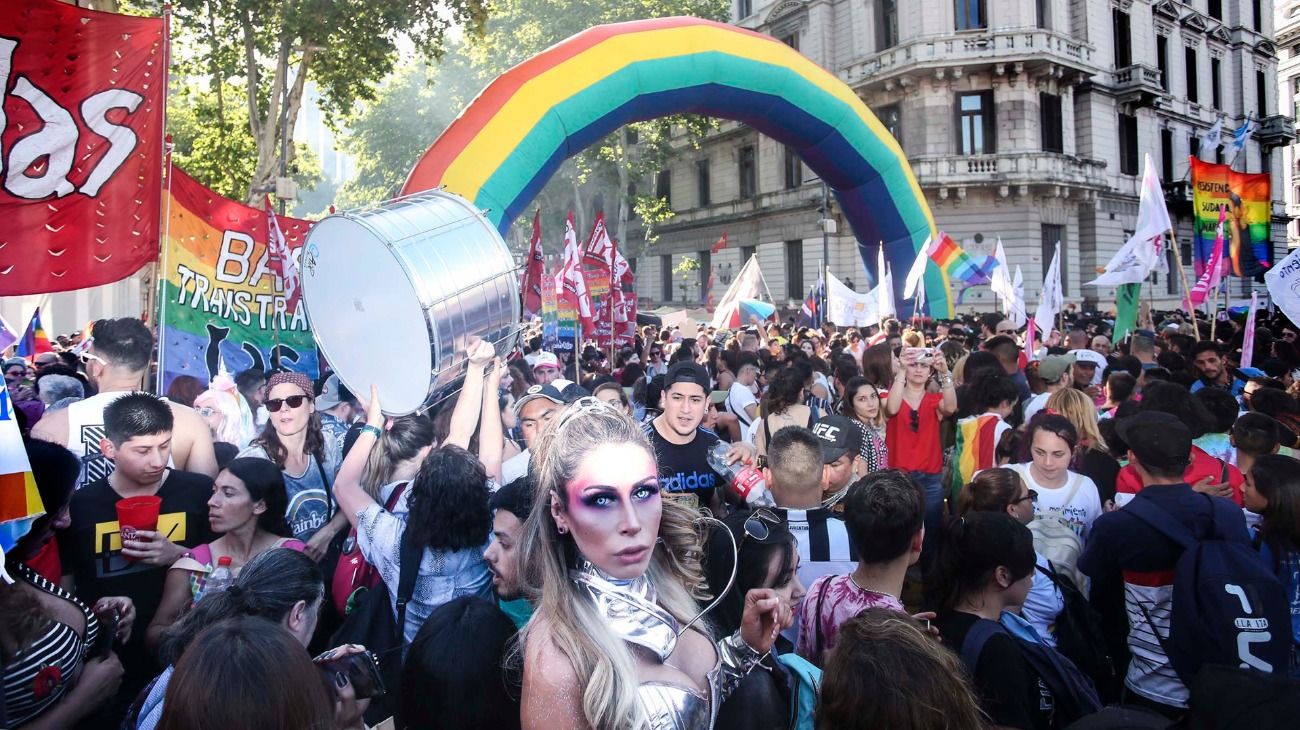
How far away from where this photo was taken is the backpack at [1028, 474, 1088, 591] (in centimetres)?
349

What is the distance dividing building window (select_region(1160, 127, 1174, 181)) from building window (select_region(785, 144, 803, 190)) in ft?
49.8

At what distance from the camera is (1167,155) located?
3572cm

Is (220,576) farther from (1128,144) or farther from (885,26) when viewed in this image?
(1128,144)

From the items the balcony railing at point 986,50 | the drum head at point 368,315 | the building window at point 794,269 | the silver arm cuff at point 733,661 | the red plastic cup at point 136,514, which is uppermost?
the balcony railing at point 986,50

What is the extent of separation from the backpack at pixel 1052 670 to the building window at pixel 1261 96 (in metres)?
49.6

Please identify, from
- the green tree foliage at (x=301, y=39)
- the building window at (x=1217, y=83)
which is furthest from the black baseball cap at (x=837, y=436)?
the building window at (x=1217, y=83)

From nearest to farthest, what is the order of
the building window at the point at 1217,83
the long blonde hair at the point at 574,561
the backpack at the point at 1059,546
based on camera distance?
the long blonde hair at the point at 574,561, the backpack at the point at 1059,546, the building window at the point at 1217,83

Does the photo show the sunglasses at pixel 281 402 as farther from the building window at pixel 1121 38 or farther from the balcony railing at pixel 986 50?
the building window at pixel 1121 38

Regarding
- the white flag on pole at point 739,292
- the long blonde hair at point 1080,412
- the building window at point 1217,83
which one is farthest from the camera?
the building window at point 1217,83

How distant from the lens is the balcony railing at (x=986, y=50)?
27.8 m

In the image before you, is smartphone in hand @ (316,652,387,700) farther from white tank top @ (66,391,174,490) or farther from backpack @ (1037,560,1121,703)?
backpack @ (1037,560,1121,703)

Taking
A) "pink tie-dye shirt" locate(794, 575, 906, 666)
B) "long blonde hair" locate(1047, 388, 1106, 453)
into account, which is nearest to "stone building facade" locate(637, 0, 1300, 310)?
"long blonde hair" locate(1047, 388, 1106, 453)

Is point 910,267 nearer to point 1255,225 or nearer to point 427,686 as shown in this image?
point 1255,225

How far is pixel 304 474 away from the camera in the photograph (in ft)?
13.9
